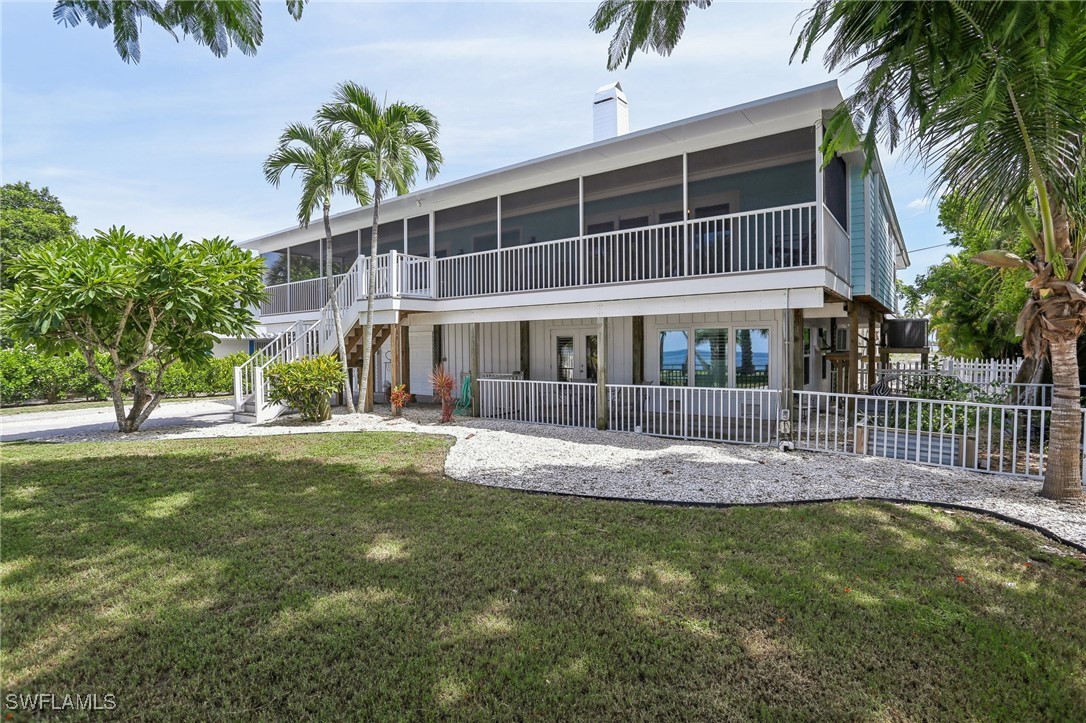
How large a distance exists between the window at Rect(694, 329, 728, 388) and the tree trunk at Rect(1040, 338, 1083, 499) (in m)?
5.79

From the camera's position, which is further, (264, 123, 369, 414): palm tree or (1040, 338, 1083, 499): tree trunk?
(264, 123, 369, 414): palm tree

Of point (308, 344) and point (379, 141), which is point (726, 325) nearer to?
point (379, 141)

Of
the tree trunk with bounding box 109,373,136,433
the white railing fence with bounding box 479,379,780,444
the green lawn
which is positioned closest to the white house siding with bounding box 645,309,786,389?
the white railing fence with bounding box 479,379,780,444

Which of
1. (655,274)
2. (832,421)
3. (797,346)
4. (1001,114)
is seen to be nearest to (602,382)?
(655,274)

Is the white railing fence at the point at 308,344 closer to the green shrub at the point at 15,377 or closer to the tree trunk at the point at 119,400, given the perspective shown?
the tree trunk at the point at 119,400

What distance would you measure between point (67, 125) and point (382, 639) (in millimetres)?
7658

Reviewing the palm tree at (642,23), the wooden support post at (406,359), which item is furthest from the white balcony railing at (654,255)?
the palm tree at (642,23)

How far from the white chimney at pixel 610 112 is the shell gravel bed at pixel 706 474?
7800mm

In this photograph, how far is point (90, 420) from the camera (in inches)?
486

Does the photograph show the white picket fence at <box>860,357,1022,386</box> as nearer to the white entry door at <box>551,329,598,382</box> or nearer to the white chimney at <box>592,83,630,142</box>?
the white entry door at <box>551,329,598,382</box>

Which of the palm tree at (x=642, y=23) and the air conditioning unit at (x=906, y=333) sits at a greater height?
the palm tree at (x=642, y=23)

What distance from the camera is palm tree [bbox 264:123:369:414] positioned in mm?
12250

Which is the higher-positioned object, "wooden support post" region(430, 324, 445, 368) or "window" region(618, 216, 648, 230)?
"window" region(618, 216, 648, 230)

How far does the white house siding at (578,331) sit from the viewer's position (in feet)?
42.3
